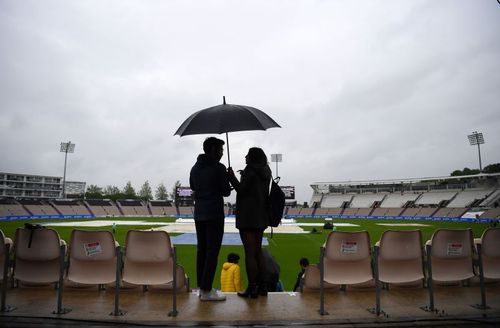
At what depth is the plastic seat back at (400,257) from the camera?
12.3ft

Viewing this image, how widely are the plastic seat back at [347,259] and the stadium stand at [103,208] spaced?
2620 inches

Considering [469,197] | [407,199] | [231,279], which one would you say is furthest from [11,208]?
[469,197]

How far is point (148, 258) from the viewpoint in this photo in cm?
362

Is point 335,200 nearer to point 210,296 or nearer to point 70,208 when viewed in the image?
point 70,208

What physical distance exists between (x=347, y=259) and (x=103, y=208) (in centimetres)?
6920

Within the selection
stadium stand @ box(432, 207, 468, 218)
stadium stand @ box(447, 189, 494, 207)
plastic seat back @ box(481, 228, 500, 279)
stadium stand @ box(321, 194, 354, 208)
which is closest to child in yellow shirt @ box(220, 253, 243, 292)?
plastic seat back @ box(481, 228, 500, 279)

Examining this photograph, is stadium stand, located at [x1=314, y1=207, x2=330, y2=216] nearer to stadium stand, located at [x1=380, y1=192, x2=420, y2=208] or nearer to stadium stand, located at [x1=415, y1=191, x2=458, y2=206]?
stadium stand, located at [x1=380, y1=192, x2=420, y2=208]

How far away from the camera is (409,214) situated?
5728 centimetres

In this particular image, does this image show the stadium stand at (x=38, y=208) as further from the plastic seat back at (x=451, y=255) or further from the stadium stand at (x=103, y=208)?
the plastic seat back at (x=451, y=255)

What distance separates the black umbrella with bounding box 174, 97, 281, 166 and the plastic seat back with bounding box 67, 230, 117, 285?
1.71 meters

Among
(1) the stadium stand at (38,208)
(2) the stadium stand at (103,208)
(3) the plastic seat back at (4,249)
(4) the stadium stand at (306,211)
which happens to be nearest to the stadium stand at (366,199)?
(4) the stadium stand at (306,211)

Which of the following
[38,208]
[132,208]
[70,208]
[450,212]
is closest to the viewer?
[450,212]

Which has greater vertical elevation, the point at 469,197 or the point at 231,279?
the point at 469,197

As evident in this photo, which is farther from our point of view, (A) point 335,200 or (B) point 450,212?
(A) point 335,200
